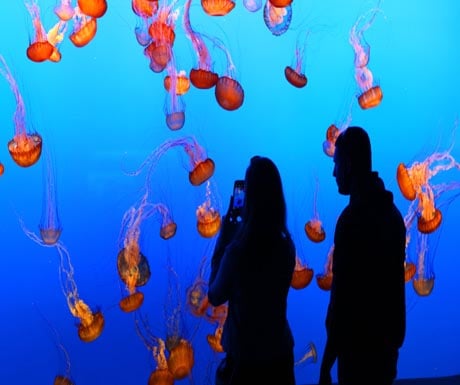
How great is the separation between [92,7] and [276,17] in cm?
139

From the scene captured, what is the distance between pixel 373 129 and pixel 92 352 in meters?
3.50

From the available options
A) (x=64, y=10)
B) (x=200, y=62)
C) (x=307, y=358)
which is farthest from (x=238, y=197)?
(x=307, y=358)

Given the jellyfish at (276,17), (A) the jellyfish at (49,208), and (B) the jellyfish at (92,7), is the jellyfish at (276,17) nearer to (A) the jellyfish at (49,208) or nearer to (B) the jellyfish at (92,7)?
(B) the jellyfish at (92,7)

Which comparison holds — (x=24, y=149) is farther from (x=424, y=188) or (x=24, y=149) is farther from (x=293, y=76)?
(x=424, y=188)

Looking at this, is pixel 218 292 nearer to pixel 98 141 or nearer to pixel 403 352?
pixel 98 141

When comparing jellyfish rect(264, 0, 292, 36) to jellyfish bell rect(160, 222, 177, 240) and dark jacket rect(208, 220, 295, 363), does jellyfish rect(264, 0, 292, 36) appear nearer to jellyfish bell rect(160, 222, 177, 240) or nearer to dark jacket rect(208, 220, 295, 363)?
jellyfish bell rect(160, 222, 177, 240)

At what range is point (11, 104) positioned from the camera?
165 inches

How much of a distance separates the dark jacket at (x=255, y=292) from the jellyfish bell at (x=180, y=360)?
246 centimetres

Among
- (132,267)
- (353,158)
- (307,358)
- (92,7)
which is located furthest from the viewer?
(307,358)

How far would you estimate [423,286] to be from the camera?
444 centimetres

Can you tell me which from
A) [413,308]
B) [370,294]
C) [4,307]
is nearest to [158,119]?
[4,307]

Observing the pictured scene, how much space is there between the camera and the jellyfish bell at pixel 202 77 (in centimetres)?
393

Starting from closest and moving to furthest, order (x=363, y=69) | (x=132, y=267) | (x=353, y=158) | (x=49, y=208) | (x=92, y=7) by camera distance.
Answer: (x=353, y=158) → (x=92, y=7) → (x=132, y=267) → (x=49, y=208) → (x=363, y=69)


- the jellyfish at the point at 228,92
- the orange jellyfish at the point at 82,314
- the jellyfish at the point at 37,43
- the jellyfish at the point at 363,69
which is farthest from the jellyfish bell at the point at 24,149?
the jellyfish at the point at 363,69
